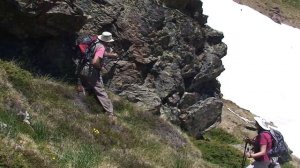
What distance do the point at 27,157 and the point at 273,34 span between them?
2065 inches

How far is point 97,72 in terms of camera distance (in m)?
15.2

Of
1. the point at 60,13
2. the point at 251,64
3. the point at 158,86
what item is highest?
the point at 60,13

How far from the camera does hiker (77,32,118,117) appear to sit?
48.2 feet

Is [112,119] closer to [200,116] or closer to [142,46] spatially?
[142,46]

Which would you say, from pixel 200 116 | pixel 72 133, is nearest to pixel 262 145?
pixel 72 133

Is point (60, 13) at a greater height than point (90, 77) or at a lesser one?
greater

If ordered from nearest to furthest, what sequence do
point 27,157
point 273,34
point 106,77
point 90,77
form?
1. point 27,157
2. point 90,77
3. point 106,77
4. point 273,34

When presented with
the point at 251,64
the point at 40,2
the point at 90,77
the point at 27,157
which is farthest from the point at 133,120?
the point at 251,64

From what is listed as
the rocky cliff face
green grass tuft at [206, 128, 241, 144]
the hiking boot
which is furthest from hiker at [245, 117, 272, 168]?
green grass tuft at [206, 128, 241, 144]

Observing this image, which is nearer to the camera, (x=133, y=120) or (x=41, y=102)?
(x=41, y=102)

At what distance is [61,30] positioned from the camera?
655 inches

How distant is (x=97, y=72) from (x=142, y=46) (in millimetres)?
5233

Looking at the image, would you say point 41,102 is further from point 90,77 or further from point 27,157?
point 27,157

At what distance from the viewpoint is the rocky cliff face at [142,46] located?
15914 mm
